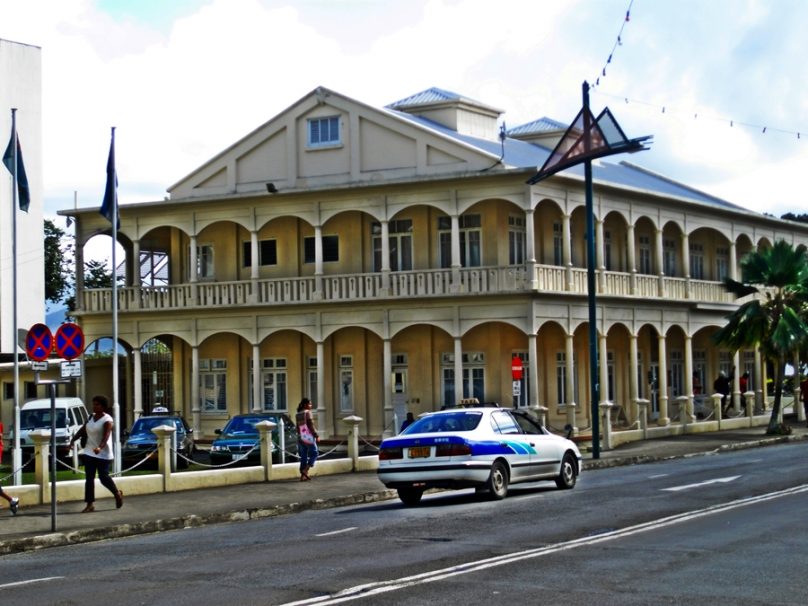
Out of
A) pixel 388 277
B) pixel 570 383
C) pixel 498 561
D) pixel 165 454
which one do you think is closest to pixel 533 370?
pixel 570 383

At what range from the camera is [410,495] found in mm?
22250

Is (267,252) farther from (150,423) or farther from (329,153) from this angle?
(150,423)

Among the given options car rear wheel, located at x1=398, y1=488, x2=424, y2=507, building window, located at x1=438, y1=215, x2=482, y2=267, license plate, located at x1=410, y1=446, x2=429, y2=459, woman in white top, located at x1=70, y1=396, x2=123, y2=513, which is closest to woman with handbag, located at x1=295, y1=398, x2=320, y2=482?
car rear wheel, located at x1=398, y1=488, x2=424, y2=507

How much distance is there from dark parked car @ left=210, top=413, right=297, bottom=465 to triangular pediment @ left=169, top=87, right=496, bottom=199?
10.4m

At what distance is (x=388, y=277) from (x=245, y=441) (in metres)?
10.6

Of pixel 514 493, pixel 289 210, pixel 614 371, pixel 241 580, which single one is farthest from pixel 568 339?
pixel 241 580

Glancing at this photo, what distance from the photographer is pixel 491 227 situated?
43.9 m

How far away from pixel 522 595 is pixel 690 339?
1540 inches

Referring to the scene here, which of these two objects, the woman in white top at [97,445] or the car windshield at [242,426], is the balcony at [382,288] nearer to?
the car windshield at [242,426]

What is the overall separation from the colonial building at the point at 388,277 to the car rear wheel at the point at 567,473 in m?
16.7

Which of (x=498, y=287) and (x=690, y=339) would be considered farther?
(x=690, y=339)

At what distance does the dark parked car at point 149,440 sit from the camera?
114 feet

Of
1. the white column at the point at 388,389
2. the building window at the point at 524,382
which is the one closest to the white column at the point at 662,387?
the building window at the point at 524,382

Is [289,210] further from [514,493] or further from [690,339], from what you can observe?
[514,493]
